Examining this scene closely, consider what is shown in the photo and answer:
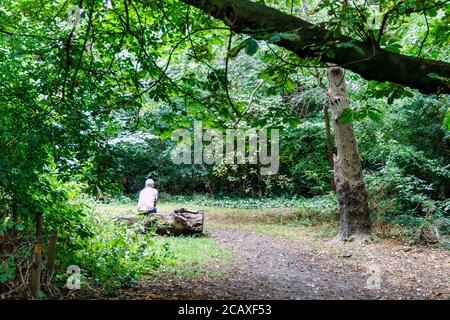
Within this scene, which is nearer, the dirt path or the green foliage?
the green foliage

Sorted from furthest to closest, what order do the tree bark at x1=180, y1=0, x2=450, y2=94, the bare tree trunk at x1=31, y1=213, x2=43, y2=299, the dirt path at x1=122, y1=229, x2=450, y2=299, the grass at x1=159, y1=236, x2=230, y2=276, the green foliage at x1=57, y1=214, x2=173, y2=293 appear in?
the grass at x1=159, y1=236, x2=230, y2=276 → the dirt path at x1=122, y1=229, x2=450, y2=299 → the green foliage at x1=57, y1=214, x2=173, y2=293 → the bare tree trunk at x1=31, y1=213, x2=43, y2=299 → the tree bark at x1=180, y1=0, x2=450, y2=94

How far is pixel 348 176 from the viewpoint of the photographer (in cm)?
1039

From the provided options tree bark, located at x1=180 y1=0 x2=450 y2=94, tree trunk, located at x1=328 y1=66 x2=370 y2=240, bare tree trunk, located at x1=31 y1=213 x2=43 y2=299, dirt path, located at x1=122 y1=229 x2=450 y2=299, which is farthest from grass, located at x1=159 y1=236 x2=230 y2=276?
tree bark, located at x1=180 y1=0 x2=450 y2=94

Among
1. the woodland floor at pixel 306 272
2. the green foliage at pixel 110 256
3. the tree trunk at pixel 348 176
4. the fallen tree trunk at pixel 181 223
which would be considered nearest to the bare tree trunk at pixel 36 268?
the green foliage at pixel 110 256

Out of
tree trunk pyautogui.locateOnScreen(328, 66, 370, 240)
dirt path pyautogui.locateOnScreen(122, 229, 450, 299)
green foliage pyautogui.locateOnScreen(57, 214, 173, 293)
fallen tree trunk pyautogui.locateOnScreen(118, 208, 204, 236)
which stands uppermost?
tree trunk pyautogui.locateOnScreen(328, 66, 370, 240)

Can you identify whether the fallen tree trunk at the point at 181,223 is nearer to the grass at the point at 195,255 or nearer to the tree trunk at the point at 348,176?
the grass at the point at 195,255

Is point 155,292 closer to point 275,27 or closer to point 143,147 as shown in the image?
point 275,27

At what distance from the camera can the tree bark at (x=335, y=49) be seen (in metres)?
3.26

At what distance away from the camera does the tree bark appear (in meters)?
3.26

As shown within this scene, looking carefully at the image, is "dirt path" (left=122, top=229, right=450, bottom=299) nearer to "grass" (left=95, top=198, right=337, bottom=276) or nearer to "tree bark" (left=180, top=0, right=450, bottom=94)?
"grass" (left=95, top=198, right=337, bottom=276)

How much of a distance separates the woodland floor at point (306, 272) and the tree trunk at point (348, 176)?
0.55 meters

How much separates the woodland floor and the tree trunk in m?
0.55

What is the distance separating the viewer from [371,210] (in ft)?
39.0

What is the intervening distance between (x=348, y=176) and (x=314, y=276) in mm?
3693
